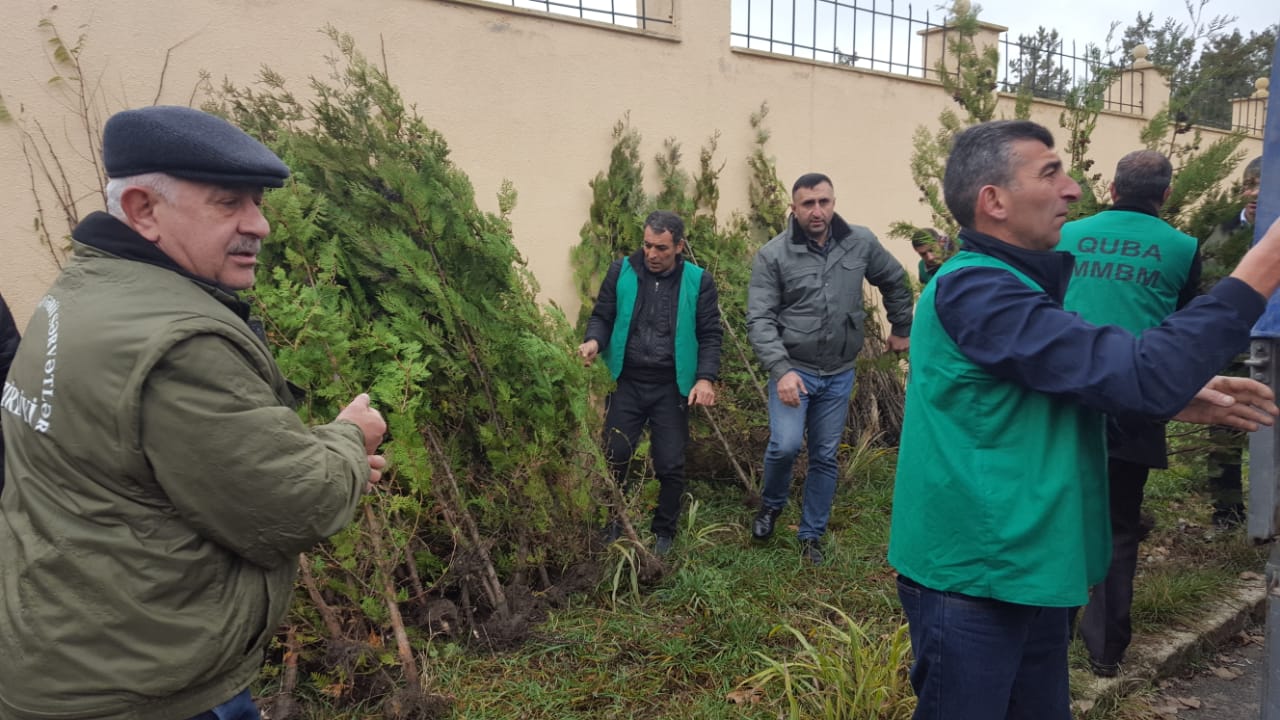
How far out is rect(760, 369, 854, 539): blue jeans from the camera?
5043 mm

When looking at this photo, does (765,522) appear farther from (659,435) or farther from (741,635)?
(741,635)

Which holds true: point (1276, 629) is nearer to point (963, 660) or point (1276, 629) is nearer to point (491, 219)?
point (963, 660)

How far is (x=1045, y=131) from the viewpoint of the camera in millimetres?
2078

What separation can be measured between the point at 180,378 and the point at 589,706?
2512 millimetres

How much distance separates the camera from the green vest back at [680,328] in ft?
16.9

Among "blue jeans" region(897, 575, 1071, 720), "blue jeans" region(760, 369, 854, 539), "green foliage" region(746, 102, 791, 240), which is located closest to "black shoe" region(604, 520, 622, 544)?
"blue jeans" region(760, 369, 854, 539)

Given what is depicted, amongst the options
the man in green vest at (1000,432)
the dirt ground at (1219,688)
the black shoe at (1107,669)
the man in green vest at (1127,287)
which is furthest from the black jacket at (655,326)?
the man in green vest at (1000,432)

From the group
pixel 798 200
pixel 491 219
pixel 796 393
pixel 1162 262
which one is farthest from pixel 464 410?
pixel 1162 262

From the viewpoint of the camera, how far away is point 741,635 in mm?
3955

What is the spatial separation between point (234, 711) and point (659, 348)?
3.59 m

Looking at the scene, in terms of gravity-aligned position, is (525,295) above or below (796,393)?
above

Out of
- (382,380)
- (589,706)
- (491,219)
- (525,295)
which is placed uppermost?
(491,219)

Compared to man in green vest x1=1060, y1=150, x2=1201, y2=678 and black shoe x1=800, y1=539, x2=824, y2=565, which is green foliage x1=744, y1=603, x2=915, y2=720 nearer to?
man in green vest x1=1060, y1=150, x2=1201, y2=678

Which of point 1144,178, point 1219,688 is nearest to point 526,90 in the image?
point 1144,178
